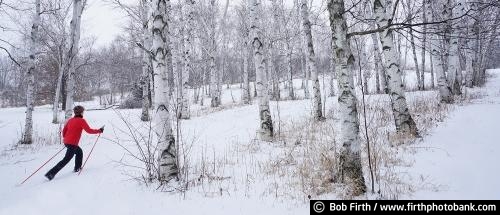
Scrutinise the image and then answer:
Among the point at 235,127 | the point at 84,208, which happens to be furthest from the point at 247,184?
the point at 235,127

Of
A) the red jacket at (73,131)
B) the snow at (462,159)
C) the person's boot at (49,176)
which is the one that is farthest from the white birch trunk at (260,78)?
the person's boot at (49,176)

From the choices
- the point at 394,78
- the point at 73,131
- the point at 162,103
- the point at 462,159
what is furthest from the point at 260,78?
the point at 462,159

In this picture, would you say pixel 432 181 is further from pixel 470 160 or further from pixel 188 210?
pixel 188 210

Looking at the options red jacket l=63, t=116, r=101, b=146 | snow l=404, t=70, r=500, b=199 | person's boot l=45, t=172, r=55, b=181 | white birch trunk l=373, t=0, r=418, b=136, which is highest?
white birch trunk l=373, t=0, r=418, b=136

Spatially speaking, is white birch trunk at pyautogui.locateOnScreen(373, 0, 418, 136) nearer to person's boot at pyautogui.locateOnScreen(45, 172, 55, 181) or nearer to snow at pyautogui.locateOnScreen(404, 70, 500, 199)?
snow at pyautogui.locateOnScreen(404, 70, 500, 199)

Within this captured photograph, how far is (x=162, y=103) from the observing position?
217 inches

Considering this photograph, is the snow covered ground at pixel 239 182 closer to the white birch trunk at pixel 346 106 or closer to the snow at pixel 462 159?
the snow at pixel 462 159

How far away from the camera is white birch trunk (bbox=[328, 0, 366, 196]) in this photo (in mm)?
4172

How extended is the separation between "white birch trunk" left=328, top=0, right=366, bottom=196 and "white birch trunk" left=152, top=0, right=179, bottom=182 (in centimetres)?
275

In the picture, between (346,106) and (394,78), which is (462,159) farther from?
(394,78)

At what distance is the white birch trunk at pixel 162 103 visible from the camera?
548cm

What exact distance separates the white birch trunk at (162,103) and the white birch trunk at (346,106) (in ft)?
9.02

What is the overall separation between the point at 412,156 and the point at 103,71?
5350cm

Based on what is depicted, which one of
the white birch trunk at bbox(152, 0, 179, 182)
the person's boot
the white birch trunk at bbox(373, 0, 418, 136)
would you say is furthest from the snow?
the person's boot
